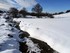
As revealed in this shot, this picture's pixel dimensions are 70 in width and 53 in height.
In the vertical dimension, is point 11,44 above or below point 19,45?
above

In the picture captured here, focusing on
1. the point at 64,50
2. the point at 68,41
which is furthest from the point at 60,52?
the point at 68,41

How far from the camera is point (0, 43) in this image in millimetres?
10523

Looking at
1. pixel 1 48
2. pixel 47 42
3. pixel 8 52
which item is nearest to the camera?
pixel 8 52

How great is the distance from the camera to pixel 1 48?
32.0 ft

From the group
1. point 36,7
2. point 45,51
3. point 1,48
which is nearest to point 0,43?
point 1,48

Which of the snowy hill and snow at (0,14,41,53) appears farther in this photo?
the snowy hill

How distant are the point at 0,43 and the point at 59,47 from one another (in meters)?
4.71

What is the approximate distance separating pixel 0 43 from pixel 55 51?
14.8 feet

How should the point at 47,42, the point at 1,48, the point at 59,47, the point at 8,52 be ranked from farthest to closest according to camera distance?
the point at 47,42
the point at 59,47
the point at 1,48
the point at 8,52

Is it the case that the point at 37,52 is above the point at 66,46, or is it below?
below

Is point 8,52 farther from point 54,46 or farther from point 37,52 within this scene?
point 54,46

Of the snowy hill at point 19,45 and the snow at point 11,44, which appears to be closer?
the snow at point 11,44

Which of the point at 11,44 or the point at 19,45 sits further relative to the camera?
the point at 19,45

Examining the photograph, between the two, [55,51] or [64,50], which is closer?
[64,50]
